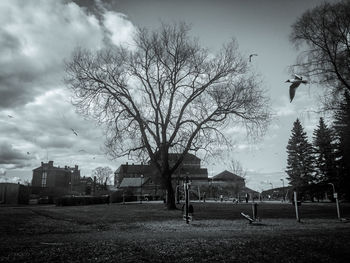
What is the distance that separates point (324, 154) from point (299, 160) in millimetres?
5666

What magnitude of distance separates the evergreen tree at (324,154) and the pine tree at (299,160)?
1679 millimetres

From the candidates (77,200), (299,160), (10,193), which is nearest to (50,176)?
(10,193)

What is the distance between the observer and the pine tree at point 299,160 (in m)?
54.2

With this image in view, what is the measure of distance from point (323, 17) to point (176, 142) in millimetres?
15803

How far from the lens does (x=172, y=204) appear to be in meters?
28.2

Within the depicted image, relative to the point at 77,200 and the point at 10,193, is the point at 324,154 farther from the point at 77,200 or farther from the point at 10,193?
the point at 10,193

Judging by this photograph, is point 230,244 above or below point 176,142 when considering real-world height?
below

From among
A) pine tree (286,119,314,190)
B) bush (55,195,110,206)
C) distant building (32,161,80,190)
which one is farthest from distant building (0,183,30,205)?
distant building (32,161,80,190)

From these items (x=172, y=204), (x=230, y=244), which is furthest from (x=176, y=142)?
(x=230, y=244)

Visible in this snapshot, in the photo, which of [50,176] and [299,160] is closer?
[299,160]

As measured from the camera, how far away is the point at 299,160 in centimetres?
5647

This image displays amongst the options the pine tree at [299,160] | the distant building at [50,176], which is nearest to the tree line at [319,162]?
the pine tree at [299,160]

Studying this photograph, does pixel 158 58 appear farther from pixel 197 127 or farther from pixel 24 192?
pixel 24 192

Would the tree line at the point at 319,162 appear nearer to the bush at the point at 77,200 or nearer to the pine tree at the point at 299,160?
the pine tree at the point at 299,160
